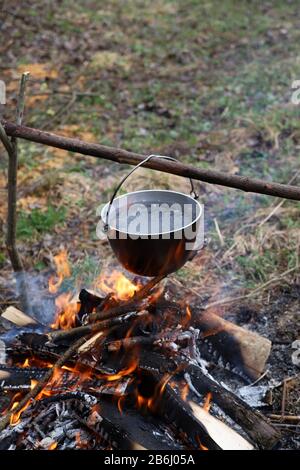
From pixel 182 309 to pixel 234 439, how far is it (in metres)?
0.95

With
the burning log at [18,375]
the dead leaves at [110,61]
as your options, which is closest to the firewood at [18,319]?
the burning log at [18,375]

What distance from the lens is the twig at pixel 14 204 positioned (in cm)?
310

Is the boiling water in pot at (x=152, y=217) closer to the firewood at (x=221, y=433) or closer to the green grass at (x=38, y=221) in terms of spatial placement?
the firewood at (x=221, y=433)

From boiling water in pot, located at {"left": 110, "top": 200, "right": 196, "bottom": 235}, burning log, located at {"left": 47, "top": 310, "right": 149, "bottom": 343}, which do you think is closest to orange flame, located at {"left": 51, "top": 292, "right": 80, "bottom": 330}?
burning log, located at {"left": 47, "top": 310, "right": 149, "bottom": 343}

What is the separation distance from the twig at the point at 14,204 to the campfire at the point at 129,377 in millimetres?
497

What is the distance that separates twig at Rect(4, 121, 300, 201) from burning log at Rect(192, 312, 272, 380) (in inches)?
39.2

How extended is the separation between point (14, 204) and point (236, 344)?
5.63 ft

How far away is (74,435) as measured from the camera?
2.44m

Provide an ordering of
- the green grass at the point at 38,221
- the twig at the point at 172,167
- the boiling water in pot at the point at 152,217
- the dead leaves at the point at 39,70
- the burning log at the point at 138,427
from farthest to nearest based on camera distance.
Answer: the dead leaves at the point at 39,70, the green grass at the point at 38,221, the boiling water in pot at the point at 152,217, the twig at the point at 172,167, the burning log at the point at 138,427

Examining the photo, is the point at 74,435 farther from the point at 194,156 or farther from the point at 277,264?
the point at 194,156

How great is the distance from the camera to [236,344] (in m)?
3.09

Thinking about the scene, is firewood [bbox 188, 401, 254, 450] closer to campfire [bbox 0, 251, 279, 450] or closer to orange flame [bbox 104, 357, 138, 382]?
campfire [bbox 0, 251, 279, 450]

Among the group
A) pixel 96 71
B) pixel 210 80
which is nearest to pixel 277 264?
pixel 210 80

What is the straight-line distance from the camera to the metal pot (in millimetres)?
2498
